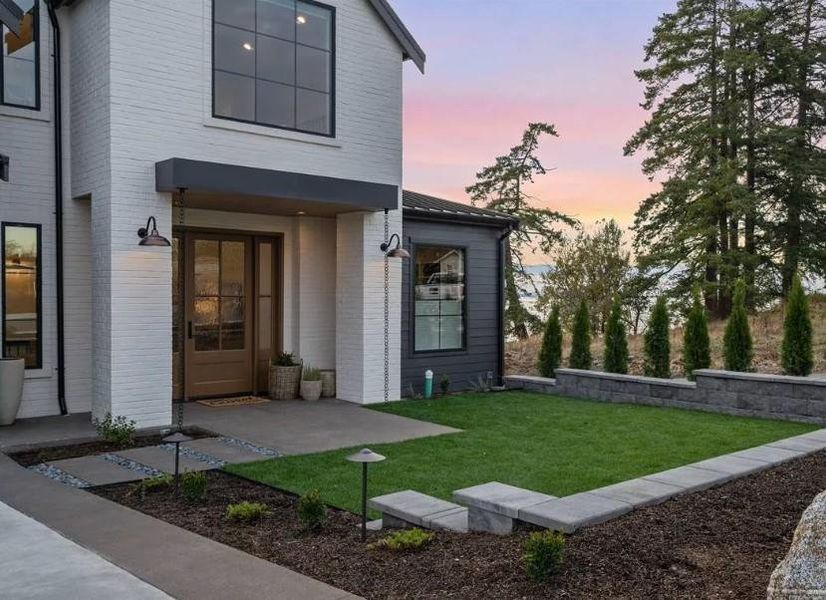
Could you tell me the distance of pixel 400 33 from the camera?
33.1 feet

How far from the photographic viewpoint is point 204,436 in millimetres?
7539

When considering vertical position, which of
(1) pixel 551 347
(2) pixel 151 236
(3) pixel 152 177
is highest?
(3) pixel 152 177

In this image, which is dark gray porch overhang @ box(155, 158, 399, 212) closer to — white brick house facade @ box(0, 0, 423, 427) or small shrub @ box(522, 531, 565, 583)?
white brick house facade @ box(0, 0, 423, 427)

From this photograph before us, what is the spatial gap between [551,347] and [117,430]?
6957 millimetres

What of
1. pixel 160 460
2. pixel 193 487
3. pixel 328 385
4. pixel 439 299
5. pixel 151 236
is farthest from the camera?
pixel 439 299

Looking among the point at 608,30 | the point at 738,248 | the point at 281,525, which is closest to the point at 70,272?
the point at 281,525

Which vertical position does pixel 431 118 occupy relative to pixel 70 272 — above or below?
above

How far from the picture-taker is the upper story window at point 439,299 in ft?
35.9

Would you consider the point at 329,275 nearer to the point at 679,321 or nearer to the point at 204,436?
the point at 204,436

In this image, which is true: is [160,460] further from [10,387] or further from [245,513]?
[10,387]

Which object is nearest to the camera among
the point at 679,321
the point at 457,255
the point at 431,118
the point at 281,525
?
the point at 281,525

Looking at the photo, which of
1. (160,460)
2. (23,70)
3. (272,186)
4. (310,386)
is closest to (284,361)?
(310,386)

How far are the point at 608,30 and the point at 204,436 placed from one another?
11101 millimetres

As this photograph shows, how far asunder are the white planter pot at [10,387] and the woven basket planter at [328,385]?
3896mm
